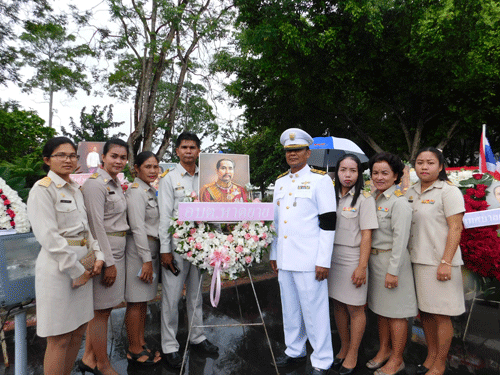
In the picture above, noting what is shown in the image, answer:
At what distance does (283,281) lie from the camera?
3.53 metres

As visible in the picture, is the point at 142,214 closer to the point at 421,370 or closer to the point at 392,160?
the point at 392,160

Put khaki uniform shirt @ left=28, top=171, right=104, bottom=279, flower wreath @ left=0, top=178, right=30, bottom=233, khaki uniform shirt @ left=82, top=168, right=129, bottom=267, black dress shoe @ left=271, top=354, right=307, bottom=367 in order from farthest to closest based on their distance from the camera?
1. black dress shoe @ left=271, top=354, right=307, bottom=367
2. khaki uniform shirt @ left=82, top=168, right=129, bottom=267
3. flower wreath @ left=0, top=178, right=30, bottom=233
4. khaki uniform shirt @ left=28, top=171, right=104, bottom=279

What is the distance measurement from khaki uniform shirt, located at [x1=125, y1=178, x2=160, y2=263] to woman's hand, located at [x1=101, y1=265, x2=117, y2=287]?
0.34 meters

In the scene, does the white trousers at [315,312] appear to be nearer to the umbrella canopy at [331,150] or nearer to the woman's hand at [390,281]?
the woman's hand at [390,281]

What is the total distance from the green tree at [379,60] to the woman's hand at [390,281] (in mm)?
9355

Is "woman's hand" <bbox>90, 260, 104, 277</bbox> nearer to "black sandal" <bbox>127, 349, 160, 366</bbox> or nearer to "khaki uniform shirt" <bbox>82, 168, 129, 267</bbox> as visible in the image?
"khaki uniform shirt" <bbox>82, 168, 129, 267</bbox>

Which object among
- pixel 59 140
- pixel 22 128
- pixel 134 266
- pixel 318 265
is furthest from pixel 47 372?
pixel 22 128

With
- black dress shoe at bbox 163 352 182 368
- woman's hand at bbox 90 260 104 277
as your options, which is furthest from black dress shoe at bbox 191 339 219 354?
woman's hand at bbox 90 260 104 277

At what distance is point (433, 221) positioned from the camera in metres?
3.24

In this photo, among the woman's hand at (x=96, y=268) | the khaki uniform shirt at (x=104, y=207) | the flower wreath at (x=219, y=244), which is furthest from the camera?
the flower wreath at (x=219, y=244)

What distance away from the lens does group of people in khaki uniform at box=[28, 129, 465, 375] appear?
10.4ft

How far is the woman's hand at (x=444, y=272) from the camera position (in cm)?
309

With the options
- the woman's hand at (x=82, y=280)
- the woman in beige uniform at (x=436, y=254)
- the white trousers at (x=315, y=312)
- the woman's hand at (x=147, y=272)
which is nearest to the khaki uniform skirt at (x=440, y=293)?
the woman in beige uniform at (x=436, y=254)

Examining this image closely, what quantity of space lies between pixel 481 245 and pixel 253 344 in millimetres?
2995
